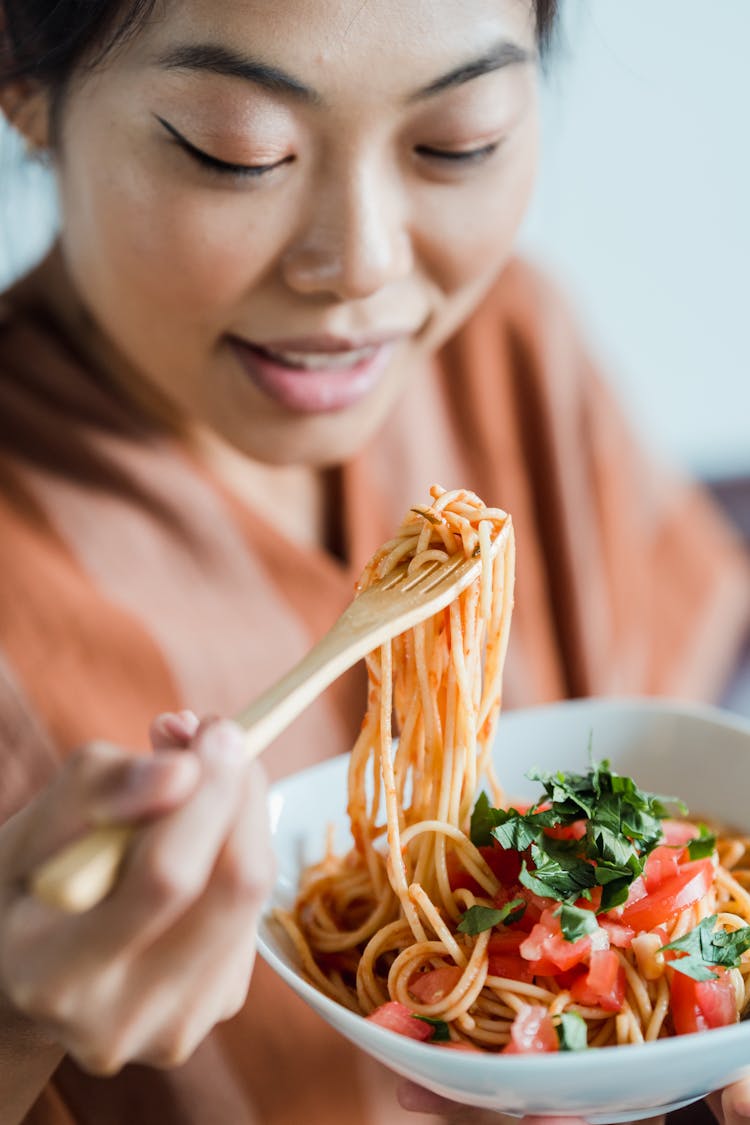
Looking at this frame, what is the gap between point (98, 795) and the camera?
643mm

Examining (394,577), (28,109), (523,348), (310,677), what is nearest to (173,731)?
(310,677)

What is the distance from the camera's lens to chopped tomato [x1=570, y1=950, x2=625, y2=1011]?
861 millimetres

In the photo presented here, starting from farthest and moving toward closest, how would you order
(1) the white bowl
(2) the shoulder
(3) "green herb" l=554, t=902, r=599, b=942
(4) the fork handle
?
(2) the shoulder
(3) "green herb" l=554, t=902, r=599, b=942
(1) the white bowl
(4) the fork handle

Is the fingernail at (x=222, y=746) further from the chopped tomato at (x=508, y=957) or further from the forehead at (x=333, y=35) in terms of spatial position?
the forehead at (x=333, y=35)

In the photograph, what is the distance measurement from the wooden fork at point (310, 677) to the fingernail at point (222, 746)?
0.08 feet

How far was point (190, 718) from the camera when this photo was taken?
2.52 feet

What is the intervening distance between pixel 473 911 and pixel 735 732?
36cm

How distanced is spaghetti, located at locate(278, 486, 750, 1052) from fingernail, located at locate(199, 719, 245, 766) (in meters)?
0.28

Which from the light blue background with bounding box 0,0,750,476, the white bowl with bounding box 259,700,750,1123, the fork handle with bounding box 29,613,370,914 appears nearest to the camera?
the fork handle with bounding box 29,613,370,914

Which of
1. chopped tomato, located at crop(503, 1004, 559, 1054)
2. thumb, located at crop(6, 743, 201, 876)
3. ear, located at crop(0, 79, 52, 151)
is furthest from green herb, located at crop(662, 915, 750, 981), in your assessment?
ear, located at crop(0, 79, 52, 151)

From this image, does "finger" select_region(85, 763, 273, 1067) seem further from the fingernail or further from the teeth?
the teeth

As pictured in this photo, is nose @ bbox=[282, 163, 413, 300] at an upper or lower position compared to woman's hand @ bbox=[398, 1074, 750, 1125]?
upper

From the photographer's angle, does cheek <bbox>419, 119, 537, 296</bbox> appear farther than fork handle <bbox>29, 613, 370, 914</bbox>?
Yes

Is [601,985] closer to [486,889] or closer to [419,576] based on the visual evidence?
[486,889]
